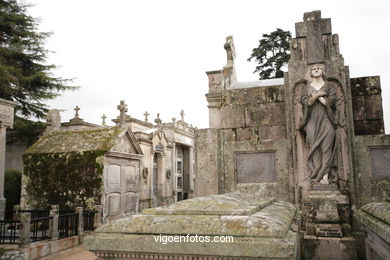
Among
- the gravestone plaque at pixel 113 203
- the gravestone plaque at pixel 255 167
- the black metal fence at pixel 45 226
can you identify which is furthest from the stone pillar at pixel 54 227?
the gravestone plaque at pixel 255 167

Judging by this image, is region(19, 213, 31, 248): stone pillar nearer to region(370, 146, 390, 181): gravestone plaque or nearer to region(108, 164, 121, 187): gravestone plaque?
region(108, 164, 121, 187): gravestone plaque

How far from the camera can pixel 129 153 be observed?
460 inches

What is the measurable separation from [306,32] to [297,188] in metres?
3.11

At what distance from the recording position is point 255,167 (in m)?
6.48

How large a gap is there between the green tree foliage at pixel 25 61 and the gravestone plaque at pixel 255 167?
14.2 meters

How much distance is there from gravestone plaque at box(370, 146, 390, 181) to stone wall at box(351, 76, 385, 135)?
45 cm

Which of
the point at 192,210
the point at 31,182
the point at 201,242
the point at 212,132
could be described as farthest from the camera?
the point at 31,182

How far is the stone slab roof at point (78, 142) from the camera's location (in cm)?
1047

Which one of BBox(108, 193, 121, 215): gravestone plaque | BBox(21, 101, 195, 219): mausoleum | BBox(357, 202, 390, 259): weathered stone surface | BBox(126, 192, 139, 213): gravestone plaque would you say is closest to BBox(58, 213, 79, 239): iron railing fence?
BBox(21, 101, 195, 219): mausoleum

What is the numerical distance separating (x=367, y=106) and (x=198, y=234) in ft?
18.7

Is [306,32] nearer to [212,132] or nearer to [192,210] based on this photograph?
[212,132]

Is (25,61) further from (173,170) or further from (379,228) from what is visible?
(379,228)

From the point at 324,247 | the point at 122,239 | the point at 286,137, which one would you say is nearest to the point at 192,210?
the point at 122,239

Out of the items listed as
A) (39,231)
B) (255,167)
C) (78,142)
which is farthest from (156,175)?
(255,167)
